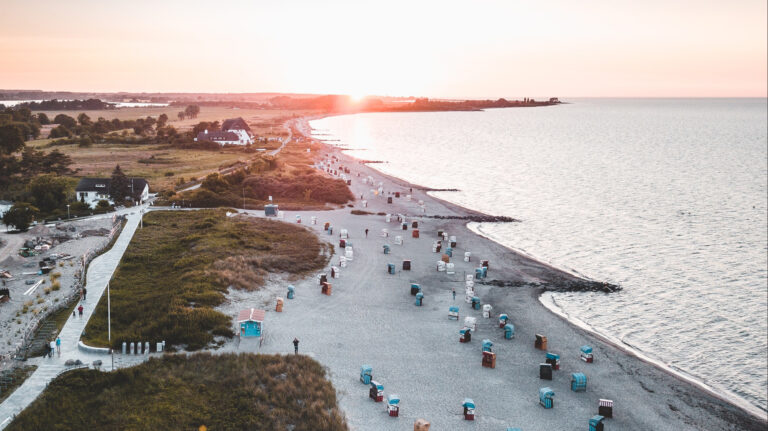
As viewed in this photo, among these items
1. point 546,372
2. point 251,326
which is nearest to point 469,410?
point 546,372

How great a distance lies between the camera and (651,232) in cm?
6366

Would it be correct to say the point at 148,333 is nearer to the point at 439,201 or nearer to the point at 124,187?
the point at 124,187

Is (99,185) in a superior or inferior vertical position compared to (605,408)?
superior

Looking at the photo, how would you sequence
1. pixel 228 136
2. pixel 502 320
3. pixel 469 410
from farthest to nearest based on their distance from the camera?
1. pixel 228 136
2. pixel 502 320
3. pixel 469 410

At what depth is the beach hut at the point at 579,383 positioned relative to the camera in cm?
2877

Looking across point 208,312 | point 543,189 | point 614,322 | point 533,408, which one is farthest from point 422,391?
point 543,189

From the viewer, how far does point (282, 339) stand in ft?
107

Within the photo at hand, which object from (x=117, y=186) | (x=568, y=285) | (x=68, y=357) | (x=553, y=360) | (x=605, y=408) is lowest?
(x=605, y=408)

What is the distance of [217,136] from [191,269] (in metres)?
97.0

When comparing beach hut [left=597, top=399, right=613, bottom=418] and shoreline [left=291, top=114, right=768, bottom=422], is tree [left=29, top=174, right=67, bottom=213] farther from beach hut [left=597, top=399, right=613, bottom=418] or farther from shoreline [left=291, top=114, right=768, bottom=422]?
beach hut [left=597, top=399, right=613, bottom=418]

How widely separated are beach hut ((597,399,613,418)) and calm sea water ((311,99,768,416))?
29.2ft

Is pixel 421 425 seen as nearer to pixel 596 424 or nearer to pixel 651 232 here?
pixel 596 424

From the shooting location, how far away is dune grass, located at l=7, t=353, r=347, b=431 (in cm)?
2361

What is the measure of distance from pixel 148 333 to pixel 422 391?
1624cm
